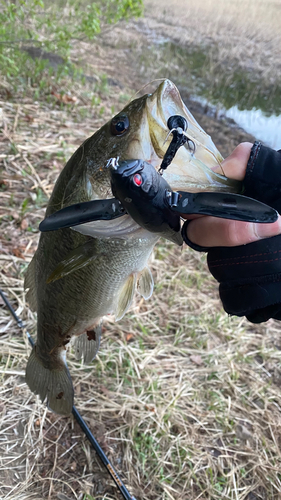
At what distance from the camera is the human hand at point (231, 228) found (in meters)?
1.11

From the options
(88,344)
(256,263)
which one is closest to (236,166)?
(256,263)

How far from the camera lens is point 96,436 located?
221 centimetres

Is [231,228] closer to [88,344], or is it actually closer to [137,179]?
[137,179]

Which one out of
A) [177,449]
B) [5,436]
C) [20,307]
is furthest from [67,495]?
[20,307]

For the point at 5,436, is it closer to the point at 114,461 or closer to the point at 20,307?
the point at 114,461

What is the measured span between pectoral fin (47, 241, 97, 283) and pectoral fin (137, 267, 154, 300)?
12.4 inches

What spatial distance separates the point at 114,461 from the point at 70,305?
1.14 meters

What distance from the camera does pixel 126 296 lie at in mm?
1551

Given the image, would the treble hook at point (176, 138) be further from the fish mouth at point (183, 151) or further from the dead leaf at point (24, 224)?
the dead leaf at point (24, 224)

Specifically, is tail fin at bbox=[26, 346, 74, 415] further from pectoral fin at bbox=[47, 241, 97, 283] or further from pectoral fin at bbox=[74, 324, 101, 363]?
pectoral fin at bbox=[47, 241, 97, 283]

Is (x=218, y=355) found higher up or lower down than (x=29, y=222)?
lower down

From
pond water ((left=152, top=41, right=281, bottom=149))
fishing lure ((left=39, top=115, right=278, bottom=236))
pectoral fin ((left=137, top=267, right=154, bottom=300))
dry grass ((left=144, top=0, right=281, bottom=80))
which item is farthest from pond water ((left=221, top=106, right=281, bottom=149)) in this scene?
fishing lure ((left=39, top=115, right=278, bottom=236))

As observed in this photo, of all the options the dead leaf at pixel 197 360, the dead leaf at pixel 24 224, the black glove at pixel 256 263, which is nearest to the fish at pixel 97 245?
the black glove at pixel 256 263

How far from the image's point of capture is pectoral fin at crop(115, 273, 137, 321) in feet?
5.03
